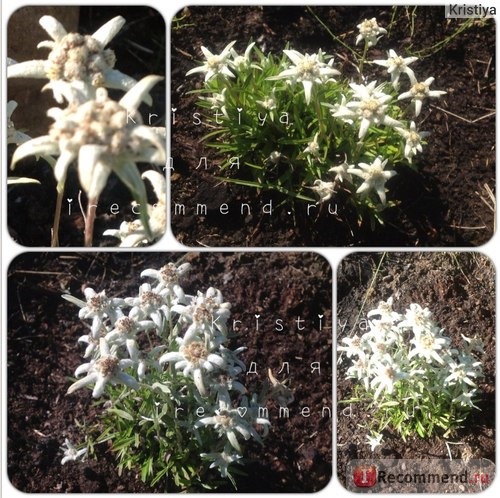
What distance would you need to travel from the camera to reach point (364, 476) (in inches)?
103

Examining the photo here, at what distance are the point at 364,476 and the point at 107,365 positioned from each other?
121 centimetres

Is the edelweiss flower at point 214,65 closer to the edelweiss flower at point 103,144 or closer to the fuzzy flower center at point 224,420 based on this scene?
the edelweiss flower at point 103,144

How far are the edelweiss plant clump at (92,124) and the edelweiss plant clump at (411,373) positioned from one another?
121 cm

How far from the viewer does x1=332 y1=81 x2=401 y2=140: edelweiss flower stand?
243cm

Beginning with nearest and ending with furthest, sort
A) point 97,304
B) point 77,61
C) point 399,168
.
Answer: point 77,61 < point 97,304 < point 399,168

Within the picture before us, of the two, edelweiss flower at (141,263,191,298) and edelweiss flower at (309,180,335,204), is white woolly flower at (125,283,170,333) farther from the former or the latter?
edelweiss flower at (309,180,335,204)

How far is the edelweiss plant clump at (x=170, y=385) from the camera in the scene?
2297mm

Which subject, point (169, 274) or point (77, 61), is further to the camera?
point (169, 274)

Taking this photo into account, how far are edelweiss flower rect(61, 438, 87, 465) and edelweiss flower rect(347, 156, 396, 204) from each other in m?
1.59

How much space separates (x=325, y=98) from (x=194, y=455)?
5.26ft

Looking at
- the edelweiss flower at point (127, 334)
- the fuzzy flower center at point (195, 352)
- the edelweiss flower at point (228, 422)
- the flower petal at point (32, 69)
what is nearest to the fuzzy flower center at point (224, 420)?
the edelweiss flower at point (228, 422)

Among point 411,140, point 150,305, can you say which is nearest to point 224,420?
point 150,305

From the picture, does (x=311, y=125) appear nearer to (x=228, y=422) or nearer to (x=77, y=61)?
(x=77, y=61)

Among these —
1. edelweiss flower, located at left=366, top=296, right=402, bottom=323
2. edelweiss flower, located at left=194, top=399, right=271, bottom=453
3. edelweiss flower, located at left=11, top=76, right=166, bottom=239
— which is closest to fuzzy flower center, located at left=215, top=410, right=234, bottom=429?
edelweiss flower, located at left=194, top=399, right=271, bottom=453
